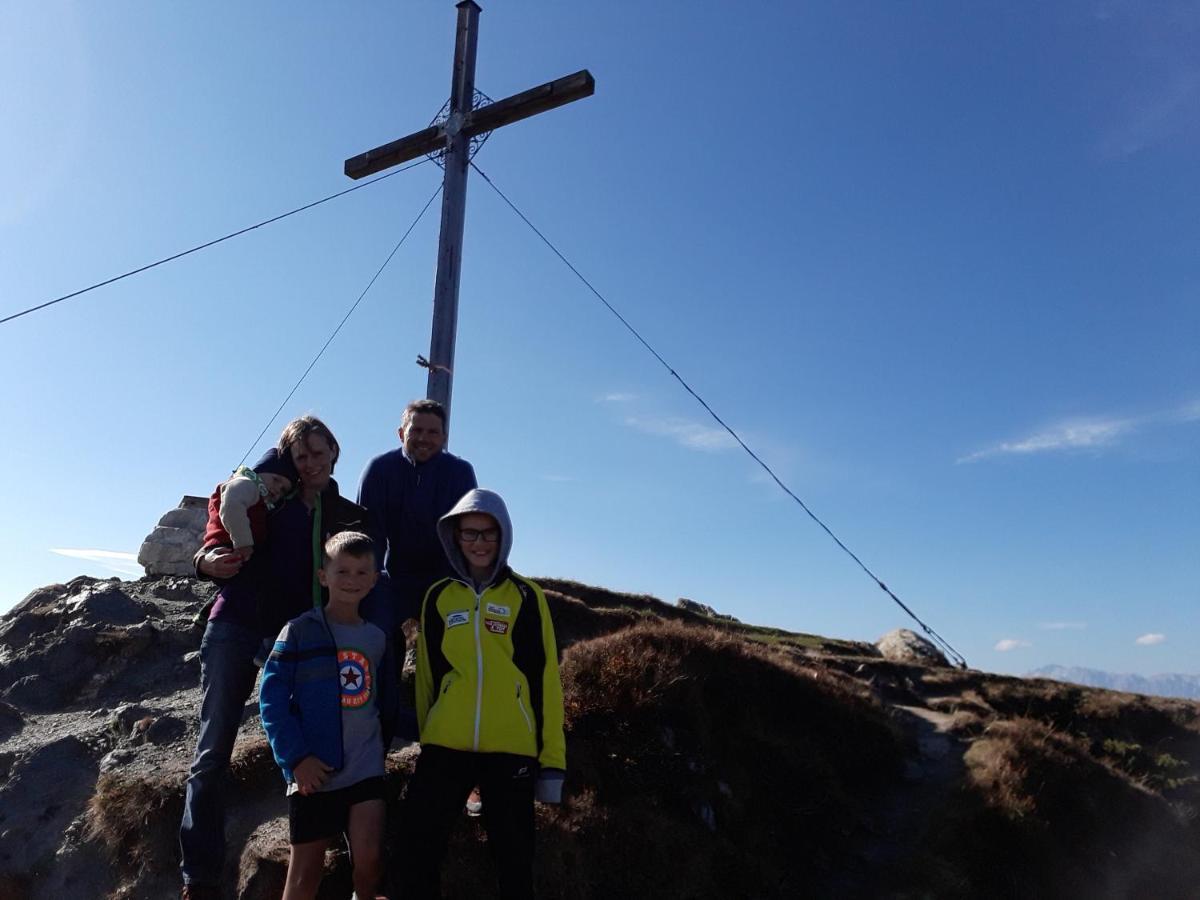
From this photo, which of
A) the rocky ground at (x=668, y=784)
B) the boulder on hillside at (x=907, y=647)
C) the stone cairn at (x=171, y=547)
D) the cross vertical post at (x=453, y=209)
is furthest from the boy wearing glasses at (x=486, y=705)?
the boulder on hillside at (x=907, y=647)

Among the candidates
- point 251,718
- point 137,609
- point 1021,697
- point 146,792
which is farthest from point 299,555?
point 1021,697

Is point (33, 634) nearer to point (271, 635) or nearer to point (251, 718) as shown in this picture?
point (251, 718)

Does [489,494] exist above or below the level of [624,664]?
above

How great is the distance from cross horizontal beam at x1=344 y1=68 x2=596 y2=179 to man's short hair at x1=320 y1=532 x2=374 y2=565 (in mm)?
6015

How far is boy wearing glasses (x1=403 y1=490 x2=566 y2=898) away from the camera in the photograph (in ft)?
13.5

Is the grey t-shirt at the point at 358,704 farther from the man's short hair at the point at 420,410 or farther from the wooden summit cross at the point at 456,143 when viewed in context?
the wooden summit cross at the point at 456,143

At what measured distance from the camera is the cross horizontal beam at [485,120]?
8656 millimetres

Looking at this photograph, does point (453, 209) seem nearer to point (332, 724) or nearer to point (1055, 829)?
point (332, 724)

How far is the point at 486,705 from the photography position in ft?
13.9

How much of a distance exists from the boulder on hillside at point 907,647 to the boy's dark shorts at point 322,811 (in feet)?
70.5

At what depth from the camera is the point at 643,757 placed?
7074mm

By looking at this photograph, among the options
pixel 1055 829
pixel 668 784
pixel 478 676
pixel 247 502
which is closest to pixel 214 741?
pixel 247 502

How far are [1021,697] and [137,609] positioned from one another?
14840 mm

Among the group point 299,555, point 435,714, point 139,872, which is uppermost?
point 299,555
